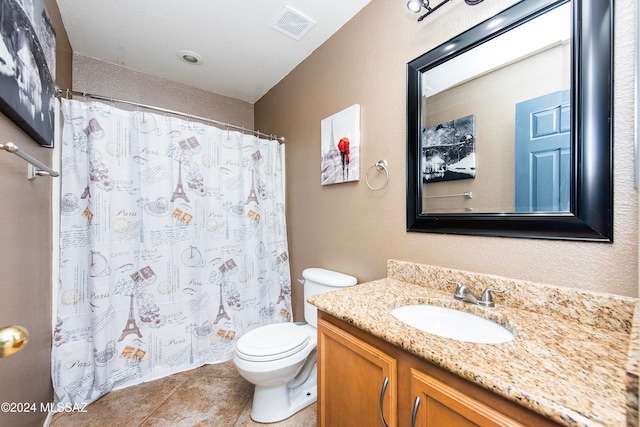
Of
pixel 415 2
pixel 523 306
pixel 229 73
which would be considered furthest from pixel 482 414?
pixel 229 73

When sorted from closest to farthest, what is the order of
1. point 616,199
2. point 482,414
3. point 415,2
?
point 482,414 → point 616,199 → point 415,2

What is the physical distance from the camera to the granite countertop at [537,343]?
472 millimetres

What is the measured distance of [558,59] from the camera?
2.88 ft

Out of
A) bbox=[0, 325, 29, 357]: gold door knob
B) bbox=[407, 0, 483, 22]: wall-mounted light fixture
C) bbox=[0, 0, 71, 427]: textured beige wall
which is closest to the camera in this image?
bbox=[0, 325, 29, 357]: gold door knob

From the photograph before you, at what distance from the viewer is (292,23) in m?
1.72

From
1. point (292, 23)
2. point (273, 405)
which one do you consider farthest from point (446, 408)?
point (292, 23)

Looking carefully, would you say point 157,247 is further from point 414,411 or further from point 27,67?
point 414,411

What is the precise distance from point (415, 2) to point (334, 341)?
4.81 ft

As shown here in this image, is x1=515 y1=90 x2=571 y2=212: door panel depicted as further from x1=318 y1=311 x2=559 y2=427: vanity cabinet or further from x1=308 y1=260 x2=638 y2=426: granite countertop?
x1=318 y1=311 x2=559 y2=427: vanity cabinet

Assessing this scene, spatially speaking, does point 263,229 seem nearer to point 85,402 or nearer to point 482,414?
point 85,402

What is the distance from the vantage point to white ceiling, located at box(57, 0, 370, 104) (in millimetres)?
1593

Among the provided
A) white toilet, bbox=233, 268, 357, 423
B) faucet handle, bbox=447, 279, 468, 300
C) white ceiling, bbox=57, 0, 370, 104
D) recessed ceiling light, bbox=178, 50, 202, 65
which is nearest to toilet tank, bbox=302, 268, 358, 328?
white toilet, bbox=233, 268, 357, 423

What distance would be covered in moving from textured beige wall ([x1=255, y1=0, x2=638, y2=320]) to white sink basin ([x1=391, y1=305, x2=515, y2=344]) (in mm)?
224

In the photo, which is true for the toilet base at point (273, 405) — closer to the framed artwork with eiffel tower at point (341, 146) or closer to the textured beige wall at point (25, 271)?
the textured beige wall at point (25, 271)
